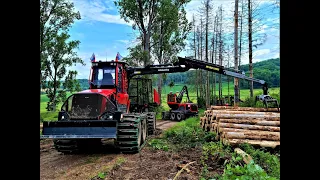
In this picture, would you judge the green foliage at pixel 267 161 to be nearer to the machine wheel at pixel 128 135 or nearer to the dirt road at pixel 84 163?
the dirt road at pixel 84 163

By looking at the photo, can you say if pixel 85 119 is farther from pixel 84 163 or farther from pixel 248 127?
pixel 248 127

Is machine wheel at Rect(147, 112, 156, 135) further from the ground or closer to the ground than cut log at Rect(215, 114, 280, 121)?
closer to the ground

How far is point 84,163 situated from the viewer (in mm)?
7805

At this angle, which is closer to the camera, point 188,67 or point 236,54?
point 188,67

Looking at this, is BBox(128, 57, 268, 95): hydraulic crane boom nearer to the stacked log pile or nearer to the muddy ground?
the stacked log pile

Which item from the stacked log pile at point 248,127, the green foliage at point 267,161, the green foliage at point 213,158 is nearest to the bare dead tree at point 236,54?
the stacked log pile at point 248,127

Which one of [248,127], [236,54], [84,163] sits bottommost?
[84,163]

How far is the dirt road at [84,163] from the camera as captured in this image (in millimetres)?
6578

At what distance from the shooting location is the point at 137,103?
51.1 ft

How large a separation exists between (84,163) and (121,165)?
124 cm

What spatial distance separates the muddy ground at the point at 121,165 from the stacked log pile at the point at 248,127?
3.81ft

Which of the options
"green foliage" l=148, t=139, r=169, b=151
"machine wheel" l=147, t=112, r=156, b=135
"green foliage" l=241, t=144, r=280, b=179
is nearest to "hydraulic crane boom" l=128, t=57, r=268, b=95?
"machine wheel" l=147, t=112, r=156, b=135

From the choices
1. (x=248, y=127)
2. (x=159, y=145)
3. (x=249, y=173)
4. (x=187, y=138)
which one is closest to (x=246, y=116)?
(x=248, y=127)

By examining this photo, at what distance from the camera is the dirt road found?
6578 millimetres
